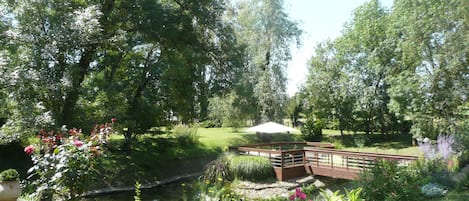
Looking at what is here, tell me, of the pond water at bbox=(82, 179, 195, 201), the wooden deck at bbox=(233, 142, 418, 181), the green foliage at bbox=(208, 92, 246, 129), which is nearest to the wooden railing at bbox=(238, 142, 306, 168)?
the wooden deck at bbox=(233, 142, 418, 181)

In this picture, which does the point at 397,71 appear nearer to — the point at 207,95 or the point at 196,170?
the point at 207,95

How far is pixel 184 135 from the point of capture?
16.3m

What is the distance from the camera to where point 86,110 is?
35.9 feet

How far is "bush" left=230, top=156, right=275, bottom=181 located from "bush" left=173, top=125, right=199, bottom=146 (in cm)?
545

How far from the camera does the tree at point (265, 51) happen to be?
65.8 ft

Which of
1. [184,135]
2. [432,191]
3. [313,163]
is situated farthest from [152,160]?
[432,191]

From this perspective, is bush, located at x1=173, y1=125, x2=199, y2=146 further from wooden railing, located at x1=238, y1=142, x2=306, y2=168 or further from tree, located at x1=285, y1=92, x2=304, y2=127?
tree, located at x1=285, y1=92, x2=304, y2=127

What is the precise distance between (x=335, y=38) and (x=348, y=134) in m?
7.23

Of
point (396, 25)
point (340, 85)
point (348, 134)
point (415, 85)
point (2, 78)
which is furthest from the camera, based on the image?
point (348, 134)

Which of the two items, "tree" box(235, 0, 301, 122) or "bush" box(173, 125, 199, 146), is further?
"tree" box(235, 0, 301, 122)

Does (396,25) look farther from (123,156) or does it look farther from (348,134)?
(123,156)

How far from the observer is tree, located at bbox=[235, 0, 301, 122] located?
2005 cm

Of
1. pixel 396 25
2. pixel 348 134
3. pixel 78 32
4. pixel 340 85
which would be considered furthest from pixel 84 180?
pixel 348 134

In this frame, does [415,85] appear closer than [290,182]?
No
